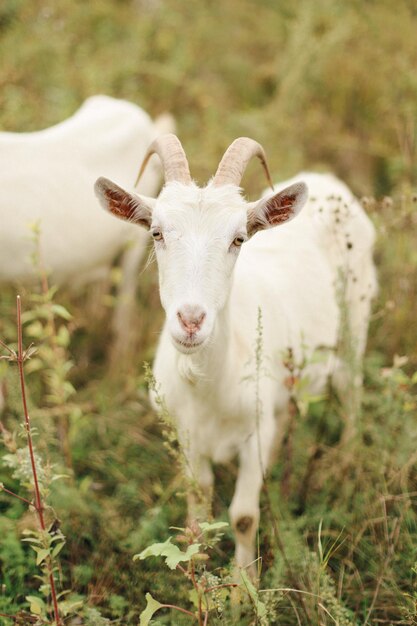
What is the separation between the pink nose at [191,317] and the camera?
7.63 ft

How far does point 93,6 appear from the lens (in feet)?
25.6

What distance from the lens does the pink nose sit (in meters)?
2.32

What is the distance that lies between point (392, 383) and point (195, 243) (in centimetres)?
145

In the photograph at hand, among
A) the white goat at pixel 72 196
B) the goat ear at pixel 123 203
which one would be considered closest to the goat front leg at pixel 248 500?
the goat ear at pixel 123 203

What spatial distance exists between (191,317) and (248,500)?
117 centimetres

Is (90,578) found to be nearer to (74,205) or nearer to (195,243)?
(195,243)

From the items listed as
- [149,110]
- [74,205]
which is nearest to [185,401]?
[74,205]

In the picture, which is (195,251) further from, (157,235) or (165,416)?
(165,416)

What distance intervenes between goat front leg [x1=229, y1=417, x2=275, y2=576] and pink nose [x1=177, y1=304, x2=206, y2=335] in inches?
36.5

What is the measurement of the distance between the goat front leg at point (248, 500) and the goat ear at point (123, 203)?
3.69ft

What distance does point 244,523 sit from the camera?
10.0ft

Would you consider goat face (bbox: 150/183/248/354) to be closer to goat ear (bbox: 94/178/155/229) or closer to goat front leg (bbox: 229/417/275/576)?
goat ear (bbox: 94/178/155/229)

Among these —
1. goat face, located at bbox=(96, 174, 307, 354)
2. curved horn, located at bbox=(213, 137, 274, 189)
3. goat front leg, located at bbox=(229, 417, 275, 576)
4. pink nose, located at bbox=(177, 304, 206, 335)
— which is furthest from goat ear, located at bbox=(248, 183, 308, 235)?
goat front leg, located at bbox=(229, 417, 275, 576)

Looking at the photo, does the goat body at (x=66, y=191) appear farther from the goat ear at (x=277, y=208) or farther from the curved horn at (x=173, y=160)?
the goat ear at (x=277, y=208)
